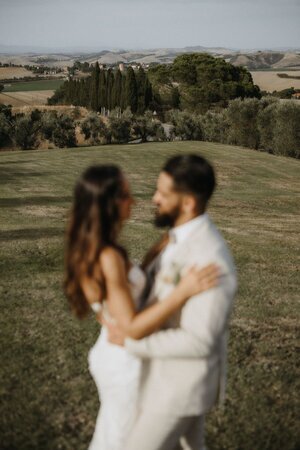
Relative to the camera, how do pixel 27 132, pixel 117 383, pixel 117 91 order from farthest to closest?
pixel 117 91, pixel 27 132, pixel 117 383

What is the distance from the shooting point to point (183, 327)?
2.76 meters

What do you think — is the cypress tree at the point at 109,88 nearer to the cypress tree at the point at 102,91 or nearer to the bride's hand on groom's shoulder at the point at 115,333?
the cypress tree at the point at 102,91

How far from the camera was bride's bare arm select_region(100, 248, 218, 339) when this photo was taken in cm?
265

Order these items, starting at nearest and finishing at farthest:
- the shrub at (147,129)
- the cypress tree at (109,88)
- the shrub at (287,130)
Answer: the shrub at (287,130) → the shrub at (147,129) → the cypress tree at (109,88)

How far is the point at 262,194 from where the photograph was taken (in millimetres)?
31734

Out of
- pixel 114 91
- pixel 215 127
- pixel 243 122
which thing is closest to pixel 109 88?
pixel 114 91

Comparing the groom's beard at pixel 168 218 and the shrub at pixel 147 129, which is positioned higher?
the groom's beard at pixel 168 218

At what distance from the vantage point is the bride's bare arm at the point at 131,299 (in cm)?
265

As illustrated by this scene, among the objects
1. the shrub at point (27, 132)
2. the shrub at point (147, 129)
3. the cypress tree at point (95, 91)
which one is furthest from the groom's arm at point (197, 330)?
the cypress tree at point (95, 91)

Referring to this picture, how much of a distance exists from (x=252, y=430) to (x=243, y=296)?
411cm

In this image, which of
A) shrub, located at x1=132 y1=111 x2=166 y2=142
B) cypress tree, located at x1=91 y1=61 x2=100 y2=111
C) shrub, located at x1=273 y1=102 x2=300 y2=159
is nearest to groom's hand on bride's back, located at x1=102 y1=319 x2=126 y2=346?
shrub, located at x1=273 y1=102 x2=300 y2=159

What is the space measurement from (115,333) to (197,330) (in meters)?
0.58

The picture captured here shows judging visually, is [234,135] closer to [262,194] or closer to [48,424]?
[262,194]

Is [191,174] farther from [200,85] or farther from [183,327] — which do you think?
[200,85]
